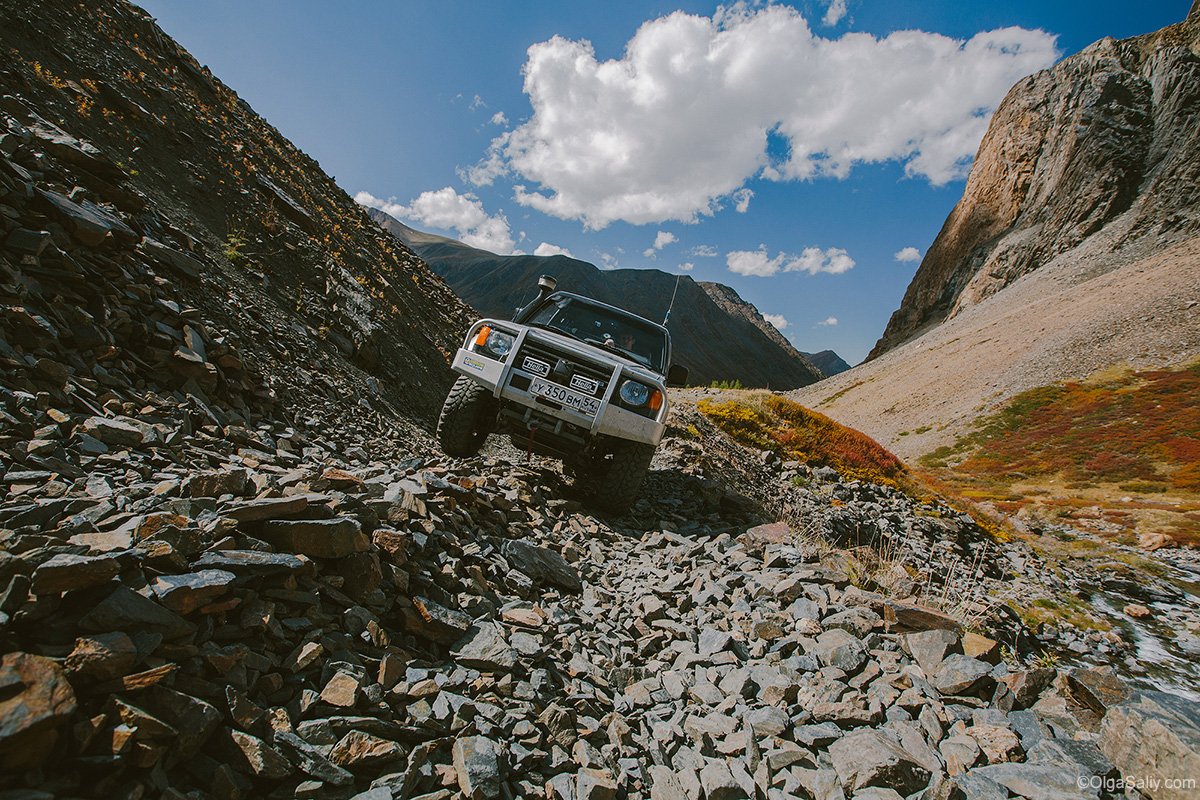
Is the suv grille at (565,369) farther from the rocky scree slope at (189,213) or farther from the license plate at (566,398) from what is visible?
the rocky scree slope at (189,213)

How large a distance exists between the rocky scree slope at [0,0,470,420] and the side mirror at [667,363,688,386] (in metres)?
3.80

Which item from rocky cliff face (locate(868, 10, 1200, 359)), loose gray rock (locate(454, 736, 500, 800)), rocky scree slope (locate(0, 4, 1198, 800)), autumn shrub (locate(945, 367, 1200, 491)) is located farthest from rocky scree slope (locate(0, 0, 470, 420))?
rocky cliff face (locate(868, 10, 1200, 359))

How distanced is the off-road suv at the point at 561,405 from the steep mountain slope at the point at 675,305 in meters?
111

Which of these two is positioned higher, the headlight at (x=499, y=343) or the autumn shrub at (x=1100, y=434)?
the autumn shrub at (x=1100, y=434)

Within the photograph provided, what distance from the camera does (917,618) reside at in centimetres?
304

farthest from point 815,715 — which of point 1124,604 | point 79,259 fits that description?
point 1124,604

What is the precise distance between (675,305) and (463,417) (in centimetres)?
14386

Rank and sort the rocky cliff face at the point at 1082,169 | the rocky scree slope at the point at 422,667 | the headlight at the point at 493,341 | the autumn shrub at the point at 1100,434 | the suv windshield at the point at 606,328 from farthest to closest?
1. the rocky cliff face at the point at 1082,169
2. the autumn shrub at the point at 1100,434
3. the suv windshield at the point at 606,328
4. the headlight at the point at 493,341
5. the rocky scree slope at the point at 422,667

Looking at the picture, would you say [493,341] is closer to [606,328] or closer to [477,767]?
[606,328]

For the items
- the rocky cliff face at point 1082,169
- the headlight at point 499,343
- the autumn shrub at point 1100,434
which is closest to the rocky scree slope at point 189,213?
the headlight at point 499,343

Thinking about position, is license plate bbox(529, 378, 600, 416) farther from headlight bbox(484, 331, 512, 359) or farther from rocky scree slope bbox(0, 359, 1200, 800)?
rocky scree slope bbox(0, 359, 1200, 800)

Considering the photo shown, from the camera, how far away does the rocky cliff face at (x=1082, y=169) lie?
4888 cm

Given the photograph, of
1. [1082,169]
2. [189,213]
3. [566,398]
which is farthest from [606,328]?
[1082,169]

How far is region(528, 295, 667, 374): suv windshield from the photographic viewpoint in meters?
5.96
